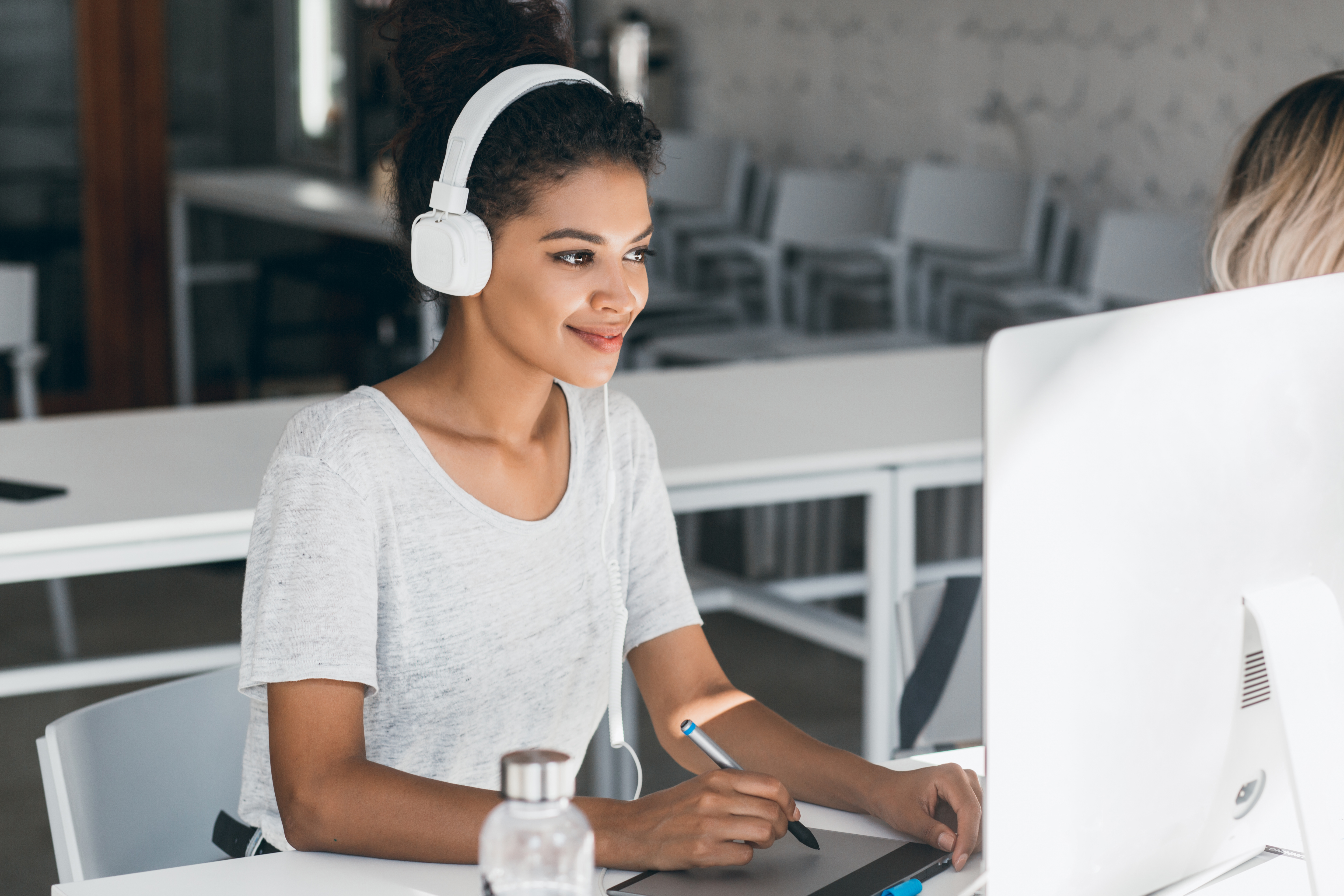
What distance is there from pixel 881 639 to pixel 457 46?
3.77 ft

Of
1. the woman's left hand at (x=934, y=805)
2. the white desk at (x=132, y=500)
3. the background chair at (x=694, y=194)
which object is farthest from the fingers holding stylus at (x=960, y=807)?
the background chair at (x=694, y=194)

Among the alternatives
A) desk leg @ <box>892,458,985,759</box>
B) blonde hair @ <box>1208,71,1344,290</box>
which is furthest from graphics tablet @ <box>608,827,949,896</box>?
desk leg @ <box>892,458,985,759</box>

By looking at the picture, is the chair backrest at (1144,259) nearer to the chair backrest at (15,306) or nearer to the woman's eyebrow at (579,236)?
the chair backrest at (15,306)

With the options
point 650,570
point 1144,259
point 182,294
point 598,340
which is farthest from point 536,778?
point 182,294

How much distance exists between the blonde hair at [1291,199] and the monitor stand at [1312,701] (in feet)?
2.08

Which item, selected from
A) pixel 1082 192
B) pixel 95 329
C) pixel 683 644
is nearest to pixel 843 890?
pixel 683 644

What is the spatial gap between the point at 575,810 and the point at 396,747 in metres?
0.45

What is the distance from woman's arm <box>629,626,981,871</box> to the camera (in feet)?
3.37

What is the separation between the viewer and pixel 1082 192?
405 centimetres

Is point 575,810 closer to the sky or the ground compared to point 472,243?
closer to the ground

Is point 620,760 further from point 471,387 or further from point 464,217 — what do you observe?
point 464,217

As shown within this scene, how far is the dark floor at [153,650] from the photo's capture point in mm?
2609

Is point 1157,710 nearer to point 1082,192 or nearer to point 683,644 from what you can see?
point 683,644

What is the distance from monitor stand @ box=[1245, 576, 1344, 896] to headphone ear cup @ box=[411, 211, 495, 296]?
578mm
